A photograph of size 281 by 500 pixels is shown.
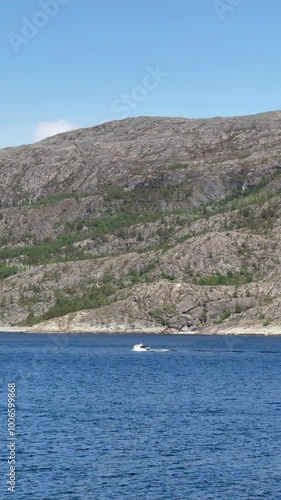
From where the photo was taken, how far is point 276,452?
79375 millimetres

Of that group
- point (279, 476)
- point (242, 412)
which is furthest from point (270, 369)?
point (279, 476)

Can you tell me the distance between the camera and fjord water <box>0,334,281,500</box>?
6831 cm

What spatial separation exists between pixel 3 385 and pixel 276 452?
62074 mm

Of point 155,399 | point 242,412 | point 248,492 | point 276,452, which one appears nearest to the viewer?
point 248,492

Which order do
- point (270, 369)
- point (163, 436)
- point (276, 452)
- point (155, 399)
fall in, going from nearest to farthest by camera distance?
point (276, 452)
point (163, 436)
point (155, 399)
point (270, 369)

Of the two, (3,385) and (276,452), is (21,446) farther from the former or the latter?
(3,385)

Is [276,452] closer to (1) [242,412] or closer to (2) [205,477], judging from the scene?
(2) [205,477]

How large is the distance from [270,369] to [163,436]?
80206mm

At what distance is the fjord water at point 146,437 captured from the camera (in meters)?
68.3

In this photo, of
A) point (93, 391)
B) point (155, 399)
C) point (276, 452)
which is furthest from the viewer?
point (93, 391)

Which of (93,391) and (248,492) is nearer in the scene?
(248,492)

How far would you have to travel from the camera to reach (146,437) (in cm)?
8700

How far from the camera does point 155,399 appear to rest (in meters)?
116

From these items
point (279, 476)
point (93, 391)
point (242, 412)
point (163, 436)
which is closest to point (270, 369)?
point (93, 391)
